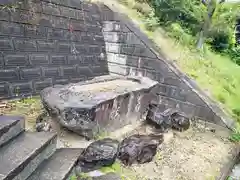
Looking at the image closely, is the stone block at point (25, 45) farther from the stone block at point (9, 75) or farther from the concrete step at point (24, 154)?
the concrete step at point (24, 154)

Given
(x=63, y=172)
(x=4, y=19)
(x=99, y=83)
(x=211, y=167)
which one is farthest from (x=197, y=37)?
(x=63, y=172)

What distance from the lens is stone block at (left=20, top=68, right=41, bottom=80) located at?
4266 millimetres

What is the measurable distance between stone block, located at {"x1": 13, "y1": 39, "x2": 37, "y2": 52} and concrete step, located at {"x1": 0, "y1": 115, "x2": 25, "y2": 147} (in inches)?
81.0

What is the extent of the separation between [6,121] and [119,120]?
1.87 metres

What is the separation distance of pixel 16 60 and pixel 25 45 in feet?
1.17

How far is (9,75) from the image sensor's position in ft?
13.3

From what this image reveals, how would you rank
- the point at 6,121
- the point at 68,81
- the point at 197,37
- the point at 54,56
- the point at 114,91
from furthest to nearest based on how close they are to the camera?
the point at 197,37
the point at 68,81
the point at 54,56
the point at 114,91
the point at 6,121

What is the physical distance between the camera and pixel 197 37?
22.2 ft

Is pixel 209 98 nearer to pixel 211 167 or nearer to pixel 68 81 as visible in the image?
pixel 211 167

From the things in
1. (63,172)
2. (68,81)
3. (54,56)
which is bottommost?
(63,172)

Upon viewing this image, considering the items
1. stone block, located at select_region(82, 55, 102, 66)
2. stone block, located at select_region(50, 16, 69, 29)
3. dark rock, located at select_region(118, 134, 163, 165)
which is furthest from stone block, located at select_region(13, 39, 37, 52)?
dark rock, located at select_region(118, 134, 163, 165)

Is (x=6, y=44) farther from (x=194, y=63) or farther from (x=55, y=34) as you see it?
(x=194, y=63)

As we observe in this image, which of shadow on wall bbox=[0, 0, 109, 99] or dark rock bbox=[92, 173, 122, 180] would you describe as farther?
shadow on wall bbox=[0, 0, 109, 99]

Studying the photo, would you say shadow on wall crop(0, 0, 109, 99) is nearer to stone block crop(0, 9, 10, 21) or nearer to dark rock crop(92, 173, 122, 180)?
stone block crop(0, 9, 10, 21)
